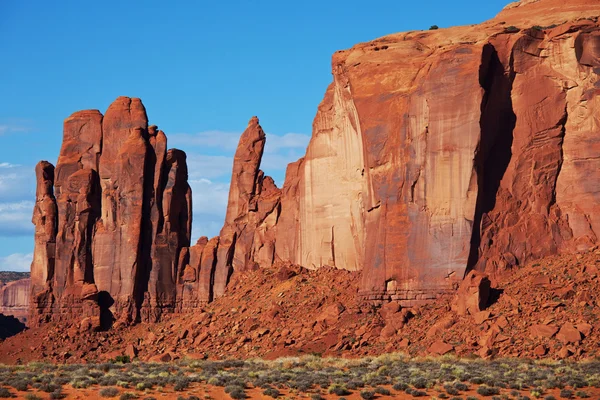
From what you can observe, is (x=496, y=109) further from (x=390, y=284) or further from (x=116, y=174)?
(x=116, y=174)

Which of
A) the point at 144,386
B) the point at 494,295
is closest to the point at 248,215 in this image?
the point at 494,295

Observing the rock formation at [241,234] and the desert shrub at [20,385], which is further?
the rock formation at [241,234]

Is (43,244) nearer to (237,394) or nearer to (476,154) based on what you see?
(476,154)

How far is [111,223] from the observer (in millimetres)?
96062

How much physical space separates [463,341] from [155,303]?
36.2m

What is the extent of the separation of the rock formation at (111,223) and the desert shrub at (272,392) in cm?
4595

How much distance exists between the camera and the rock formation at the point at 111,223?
94.6m

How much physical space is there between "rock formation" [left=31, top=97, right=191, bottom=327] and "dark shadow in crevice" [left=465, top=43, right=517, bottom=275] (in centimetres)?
3202

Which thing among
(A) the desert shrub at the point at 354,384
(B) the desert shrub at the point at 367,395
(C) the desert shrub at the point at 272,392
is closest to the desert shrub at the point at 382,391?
(B) the desert shrub at the point at 367,395

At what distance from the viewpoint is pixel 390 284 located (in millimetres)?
71688

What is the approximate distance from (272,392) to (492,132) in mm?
28714

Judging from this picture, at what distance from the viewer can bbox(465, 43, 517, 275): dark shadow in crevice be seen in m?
70.4

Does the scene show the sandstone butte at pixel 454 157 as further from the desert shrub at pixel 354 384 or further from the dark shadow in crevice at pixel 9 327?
the dark shadow in crevice at pixel 9 327

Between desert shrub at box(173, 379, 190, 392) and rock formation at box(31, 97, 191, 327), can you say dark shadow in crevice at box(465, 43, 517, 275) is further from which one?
rock formation at box(31, 97, 191, 327)
